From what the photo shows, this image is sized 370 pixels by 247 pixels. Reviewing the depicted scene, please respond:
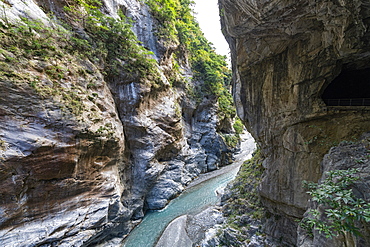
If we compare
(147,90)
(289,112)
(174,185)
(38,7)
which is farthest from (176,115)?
(38,7)

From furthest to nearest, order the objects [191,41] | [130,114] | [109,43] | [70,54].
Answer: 1. [191,41]
2. [130,114]
3. [109,43]
4. [70,54]

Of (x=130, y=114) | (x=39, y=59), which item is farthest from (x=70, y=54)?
(x=130, y=114)

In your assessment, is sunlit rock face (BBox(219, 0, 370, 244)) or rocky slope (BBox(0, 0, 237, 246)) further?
rocky slope (BBox(0, 0, 237, 246))

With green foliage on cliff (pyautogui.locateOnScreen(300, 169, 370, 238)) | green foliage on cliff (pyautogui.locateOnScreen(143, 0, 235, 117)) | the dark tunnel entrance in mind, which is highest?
green foliage on cliff (pyautogui.locateOnScreen(143, 0, 235, 117))

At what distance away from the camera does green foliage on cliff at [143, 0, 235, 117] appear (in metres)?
17.9

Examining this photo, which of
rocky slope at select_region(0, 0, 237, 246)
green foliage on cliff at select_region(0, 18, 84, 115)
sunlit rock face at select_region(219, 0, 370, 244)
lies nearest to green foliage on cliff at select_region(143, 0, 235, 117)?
rocky slope at select_region(0, 0, 237, 246)

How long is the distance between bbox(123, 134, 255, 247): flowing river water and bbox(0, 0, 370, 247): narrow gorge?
1091 millimetres

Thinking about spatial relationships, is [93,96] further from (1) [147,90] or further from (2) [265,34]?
(2) [265,34]

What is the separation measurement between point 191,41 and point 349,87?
2012 cm

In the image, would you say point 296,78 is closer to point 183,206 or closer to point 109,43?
point 109,43

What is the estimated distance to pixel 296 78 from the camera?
7.54m

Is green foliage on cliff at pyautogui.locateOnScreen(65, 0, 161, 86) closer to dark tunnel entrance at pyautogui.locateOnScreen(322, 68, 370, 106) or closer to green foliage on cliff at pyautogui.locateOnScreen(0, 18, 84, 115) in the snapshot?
green foliage on cliff at pyautogui.locateOnScreen(0, 18, 84, 115)

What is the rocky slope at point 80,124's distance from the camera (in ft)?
23.9

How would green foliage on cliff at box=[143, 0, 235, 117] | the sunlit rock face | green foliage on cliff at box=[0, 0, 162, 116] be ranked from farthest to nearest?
green foliage on cliff at box=[143, 0, 235, 117], green foliage on cliff at box=[0, 0, 162, 116], the sunlit rock face
